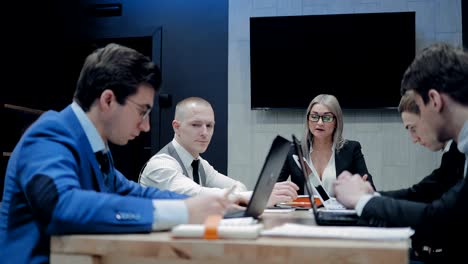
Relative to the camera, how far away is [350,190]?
1438 mm

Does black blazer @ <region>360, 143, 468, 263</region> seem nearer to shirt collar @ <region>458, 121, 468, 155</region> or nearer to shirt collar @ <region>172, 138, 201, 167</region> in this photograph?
shirt collar @ <region>458, 121, 468, 155</region>

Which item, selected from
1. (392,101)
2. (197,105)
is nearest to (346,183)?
(197,105)

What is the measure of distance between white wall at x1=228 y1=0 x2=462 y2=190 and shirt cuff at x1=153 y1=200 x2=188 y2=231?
118 inches

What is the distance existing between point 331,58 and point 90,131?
3.06 meters

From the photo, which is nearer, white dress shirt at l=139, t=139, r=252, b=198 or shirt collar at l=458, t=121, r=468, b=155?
shirt collar at l=458, t=121, r=468, b=155

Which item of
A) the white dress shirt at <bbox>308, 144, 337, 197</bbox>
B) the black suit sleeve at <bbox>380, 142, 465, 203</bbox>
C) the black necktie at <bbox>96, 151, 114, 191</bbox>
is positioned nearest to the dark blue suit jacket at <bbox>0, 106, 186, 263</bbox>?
the black necktie at <bbox>96, 151, 114, 191</bbox>

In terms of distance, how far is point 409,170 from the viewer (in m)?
3.98

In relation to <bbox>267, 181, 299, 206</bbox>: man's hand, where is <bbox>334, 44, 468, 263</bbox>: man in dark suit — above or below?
above

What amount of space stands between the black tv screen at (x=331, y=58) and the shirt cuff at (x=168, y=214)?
3001mm

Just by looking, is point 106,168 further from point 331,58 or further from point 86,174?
point 331,58

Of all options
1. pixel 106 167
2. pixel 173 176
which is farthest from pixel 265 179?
pixel 173 176

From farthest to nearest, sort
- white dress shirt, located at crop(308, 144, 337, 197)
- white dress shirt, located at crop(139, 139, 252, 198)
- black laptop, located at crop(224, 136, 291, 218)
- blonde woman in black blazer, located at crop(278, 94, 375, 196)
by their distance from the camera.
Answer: blonde woman in black blazer, located at crop(278, 94, 375, 196) < white dress shirt, located at crop(308, 144, 337, 197) < white dress shirt, located at crop(139, 139, 252, 198) < black laptop, located at crop(224, 136, 291, 218)

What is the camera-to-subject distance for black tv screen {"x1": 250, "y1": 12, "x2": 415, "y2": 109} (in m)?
3.99

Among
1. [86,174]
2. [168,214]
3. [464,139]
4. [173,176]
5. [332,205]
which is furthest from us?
[173,176]
